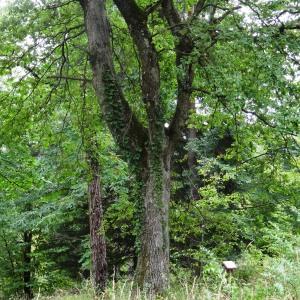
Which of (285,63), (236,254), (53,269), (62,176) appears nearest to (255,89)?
(285,63)

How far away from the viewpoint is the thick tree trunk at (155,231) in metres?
7.45

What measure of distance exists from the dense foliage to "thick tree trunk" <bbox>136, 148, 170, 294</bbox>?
0.28 metres

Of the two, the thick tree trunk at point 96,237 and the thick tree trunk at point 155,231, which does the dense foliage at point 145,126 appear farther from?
the thick tree trunk at point 96,237

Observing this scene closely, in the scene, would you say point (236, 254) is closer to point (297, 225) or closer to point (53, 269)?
point (297, 225)

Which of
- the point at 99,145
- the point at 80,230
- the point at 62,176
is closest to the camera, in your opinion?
the point at 99,145

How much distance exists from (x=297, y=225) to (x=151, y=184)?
1034 centimetres

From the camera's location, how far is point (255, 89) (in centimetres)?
737

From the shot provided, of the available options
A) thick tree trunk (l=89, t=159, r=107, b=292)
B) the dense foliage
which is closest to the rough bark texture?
the dense foliage

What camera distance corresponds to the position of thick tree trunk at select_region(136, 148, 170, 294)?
7445mm

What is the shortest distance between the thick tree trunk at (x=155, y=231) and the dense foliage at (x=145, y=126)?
279 mm

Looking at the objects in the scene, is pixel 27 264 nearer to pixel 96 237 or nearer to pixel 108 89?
pixel 96 237

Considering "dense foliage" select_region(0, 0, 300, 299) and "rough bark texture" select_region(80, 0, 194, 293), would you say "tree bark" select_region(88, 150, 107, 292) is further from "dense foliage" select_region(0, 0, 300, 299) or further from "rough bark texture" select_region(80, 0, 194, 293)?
"rough bark texture" select_region(80, 0, 194, 293)

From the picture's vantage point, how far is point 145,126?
9.38 m

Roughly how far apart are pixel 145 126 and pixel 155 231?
257 cm
